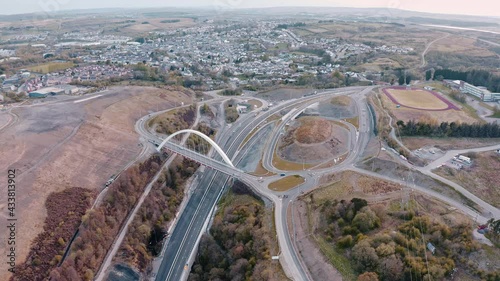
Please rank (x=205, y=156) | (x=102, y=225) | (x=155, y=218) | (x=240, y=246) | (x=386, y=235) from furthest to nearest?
(x=205, y=156)
(x=155, y=218)
(x=102, y=225)
(x=240, y=246)
(x=386, y=235)

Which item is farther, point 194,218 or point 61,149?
point 61,149

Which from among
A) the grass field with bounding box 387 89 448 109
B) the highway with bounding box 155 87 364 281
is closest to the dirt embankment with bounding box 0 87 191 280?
the highway with bounding box 155 87 364 281

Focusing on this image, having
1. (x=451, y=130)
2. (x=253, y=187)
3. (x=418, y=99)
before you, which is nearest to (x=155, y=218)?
(x=253, y=187)

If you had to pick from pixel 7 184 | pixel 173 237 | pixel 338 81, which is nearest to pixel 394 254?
pixel 173 237

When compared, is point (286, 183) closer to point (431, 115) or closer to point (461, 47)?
point (431, 115)

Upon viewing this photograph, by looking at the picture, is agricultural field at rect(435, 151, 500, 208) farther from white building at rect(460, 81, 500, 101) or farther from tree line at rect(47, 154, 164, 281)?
tree line at rect(47, 154, 164, 281)

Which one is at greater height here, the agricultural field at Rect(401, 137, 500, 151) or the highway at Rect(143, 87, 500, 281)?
the agricultural field at Rect(401, 137, 500, 151)
